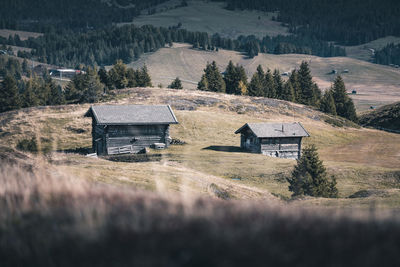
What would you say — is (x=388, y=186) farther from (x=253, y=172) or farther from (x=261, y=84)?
(x=261, y=84)

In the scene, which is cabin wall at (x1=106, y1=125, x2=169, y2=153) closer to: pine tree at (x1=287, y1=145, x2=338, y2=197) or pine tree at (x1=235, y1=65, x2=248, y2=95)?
pine tree at (x1=287, y1=145, x2=338, y2=197)

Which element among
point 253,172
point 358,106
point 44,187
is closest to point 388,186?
point 253,172

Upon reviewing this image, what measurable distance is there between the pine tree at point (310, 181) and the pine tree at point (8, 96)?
243 feet

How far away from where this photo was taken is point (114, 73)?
10644 cm

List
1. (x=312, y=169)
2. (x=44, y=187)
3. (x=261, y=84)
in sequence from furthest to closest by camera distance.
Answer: (x=261, y=84) < (x=312, y=169) < (x=44, y=187)

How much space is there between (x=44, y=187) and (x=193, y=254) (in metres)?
3.26

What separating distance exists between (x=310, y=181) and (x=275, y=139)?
2565 centimetres

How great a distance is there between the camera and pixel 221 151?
54.9 meters

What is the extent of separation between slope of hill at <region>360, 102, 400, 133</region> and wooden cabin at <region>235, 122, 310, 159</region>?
1722 inches

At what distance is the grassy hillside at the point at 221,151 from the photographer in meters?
23.3

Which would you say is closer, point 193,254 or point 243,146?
point 193,254

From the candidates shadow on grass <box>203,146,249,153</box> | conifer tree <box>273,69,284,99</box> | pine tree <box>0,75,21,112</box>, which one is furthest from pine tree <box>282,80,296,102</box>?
pine tree <box>0,75,21,112</box>

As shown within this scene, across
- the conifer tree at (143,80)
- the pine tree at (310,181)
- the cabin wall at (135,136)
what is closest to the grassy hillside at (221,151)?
the pine tree at (310,181)

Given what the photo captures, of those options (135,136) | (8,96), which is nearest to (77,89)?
A: (8,96)
